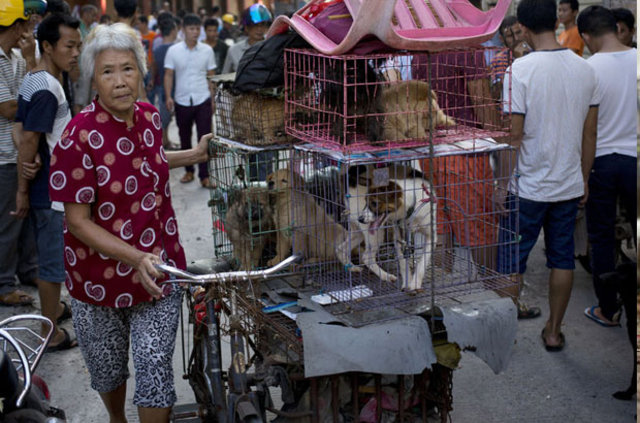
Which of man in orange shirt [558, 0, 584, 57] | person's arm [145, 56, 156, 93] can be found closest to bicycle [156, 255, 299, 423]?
man in orange shirt [558, 0, 584, 57]

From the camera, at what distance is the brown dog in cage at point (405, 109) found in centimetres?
316

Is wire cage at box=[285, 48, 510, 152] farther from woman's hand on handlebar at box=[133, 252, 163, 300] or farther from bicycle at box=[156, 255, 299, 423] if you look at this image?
woman's hand on handlebar at box=[133, 252, 163, 300]

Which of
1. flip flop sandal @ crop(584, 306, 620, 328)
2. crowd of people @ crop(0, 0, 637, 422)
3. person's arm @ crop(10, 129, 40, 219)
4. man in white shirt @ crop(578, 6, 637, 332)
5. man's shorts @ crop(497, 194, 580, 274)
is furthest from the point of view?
flip flop sandal @ crop(584, 306, 620, 328)

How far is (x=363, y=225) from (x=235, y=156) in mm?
845

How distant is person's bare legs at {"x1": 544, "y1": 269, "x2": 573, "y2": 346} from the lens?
4824 mm

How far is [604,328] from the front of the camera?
5.34 m

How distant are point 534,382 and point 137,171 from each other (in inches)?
115

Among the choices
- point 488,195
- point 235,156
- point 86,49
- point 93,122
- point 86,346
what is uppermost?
point 86,49

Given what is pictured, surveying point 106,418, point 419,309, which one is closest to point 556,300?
point 419,309

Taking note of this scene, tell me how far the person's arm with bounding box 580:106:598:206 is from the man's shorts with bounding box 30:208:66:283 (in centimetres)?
345

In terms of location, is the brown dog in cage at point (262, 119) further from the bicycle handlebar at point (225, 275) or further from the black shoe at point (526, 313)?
the black shoe at point (526, 313)

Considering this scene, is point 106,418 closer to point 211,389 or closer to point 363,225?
point 211,389

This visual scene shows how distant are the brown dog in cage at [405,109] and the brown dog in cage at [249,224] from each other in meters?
0.72

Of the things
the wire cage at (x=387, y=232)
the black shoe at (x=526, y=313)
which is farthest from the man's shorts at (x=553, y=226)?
the wire cage at (x=387, y=232)
